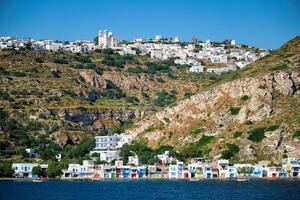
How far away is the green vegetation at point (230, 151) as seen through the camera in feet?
394

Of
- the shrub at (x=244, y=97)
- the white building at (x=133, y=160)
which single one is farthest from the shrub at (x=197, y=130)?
the white building at (x=133, y=160)

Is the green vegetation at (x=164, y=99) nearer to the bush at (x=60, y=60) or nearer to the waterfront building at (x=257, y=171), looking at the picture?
the bush at (x=60, y=60)

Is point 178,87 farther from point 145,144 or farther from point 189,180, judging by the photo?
point 189,180

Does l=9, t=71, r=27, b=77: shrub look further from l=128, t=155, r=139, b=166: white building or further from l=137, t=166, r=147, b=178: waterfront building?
l=137, t=166, r=147, b=178: waterfront building

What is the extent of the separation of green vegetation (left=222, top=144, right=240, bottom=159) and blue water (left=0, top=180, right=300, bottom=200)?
Result: 721 cm

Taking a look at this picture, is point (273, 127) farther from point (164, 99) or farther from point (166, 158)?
point (164, 99)

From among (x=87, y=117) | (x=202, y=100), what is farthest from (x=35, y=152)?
(x=202, y=100)

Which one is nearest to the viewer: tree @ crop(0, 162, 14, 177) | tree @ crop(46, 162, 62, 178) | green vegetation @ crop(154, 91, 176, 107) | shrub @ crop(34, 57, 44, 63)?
tree @ crop(0, 162, 14, 177)

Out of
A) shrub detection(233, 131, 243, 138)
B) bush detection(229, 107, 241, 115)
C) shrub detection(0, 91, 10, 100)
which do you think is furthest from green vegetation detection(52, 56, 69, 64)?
shrub detection(233, 131, 243, 138)

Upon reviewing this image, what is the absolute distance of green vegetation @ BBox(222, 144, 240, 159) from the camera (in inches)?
4724

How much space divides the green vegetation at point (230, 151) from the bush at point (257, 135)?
2.48 m

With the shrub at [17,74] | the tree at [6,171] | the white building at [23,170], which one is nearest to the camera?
the tree at [6,171]

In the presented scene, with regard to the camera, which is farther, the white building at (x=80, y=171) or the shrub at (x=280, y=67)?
the shrub at (x=280, y=67)

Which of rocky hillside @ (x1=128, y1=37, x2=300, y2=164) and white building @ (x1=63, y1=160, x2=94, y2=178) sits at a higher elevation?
rocky hillside @ (x1=128, y1=37, x2=300, y2=164)
